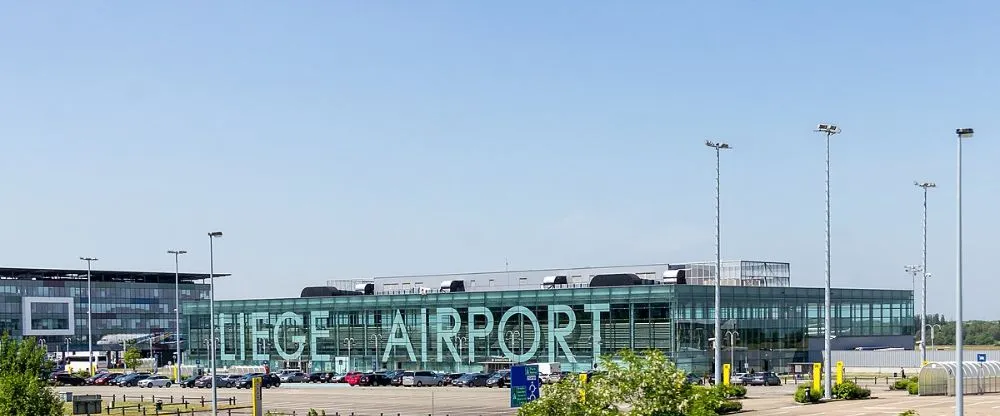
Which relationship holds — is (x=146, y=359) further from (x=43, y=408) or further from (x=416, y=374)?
(x=43, y=408)

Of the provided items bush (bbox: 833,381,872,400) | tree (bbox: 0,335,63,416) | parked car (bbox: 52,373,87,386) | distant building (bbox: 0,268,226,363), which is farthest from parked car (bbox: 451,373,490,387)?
distant building (bbox: 0,268,226,363)

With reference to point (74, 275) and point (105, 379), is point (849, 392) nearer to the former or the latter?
point (105, 379)

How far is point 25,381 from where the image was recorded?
2055 inches

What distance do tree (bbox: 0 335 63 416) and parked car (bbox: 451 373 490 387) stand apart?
4889cm

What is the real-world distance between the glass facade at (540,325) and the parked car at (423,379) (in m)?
11.4

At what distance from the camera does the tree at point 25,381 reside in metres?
51.6

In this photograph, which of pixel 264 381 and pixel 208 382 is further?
pixel 208 382

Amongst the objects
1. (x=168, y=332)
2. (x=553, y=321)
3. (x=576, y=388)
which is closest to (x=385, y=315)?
(x=553, y=321)

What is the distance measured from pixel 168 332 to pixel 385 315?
7565 centimetres

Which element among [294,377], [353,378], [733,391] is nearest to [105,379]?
[294,377]

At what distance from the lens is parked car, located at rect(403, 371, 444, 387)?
105 metres

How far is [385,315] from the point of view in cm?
12725

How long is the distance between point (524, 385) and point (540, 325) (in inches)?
3255

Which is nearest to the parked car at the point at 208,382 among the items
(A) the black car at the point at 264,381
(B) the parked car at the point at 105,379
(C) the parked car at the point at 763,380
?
(A) the black car at the point at 264,381
